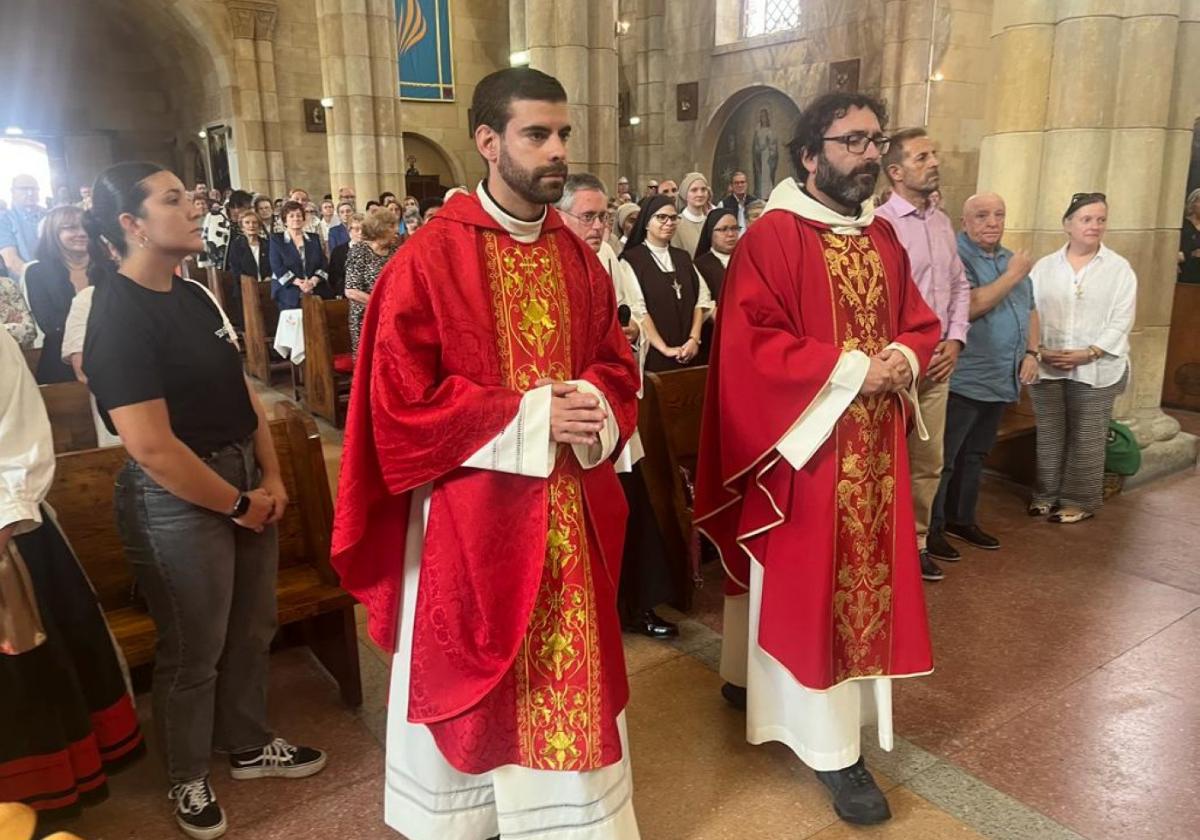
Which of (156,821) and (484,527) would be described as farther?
(156,821)

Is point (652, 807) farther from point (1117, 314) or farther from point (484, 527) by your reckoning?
point (1117, 314)

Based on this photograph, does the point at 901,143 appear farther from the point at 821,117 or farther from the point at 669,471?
the point at 669,471

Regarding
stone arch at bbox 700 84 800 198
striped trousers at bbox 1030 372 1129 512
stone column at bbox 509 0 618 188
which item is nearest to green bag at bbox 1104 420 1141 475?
striped trousers at bbox 1030 372 1129 512

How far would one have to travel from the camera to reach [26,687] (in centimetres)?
215

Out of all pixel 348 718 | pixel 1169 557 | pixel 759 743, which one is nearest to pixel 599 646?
pixel 759 743

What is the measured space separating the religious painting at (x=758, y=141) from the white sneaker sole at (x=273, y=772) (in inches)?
565

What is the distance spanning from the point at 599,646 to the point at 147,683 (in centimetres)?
199

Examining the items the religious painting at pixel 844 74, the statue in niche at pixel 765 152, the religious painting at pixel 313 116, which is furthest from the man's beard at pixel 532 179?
the religious painting at pixel 313 116

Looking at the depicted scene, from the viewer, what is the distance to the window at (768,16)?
15344 millimetres

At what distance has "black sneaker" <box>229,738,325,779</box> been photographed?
2.68m

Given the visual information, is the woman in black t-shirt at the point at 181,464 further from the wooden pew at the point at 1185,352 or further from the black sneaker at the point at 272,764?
the wooden pew at the point at 1185,352

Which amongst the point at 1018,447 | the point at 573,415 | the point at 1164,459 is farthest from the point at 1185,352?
the point at 573,415

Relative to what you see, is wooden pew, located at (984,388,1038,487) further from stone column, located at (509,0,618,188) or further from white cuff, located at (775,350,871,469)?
stone column, located at (509,0,618,188)

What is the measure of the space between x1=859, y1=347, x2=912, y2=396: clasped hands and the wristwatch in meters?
1.64
